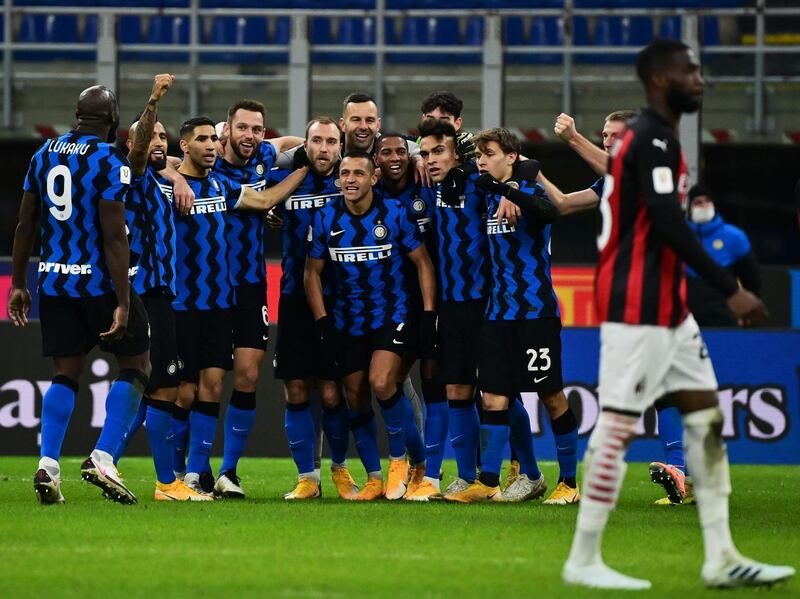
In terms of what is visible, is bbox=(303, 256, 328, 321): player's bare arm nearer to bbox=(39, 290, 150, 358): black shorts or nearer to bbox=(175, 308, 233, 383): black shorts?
bbox=(175, 308, 233, 383): black shorts

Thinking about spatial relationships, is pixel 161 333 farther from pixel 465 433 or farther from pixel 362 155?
pixel 465 433

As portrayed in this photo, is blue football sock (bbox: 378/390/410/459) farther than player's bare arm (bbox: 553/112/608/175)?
Yes

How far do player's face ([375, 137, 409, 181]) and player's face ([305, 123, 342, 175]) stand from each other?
26 centimetres

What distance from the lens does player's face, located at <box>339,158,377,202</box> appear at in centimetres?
832

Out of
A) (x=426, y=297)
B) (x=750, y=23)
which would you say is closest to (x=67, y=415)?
(x=426, y=297)

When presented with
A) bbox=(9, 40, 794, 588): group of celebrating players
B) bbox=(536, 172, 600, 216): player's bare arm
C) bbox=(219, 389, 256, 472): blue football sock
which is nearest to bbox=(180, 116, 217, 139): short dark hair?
bbox=(9, 40, 794, 588): group of celebrating players

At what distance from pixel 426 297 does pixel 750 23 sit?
8436 mm

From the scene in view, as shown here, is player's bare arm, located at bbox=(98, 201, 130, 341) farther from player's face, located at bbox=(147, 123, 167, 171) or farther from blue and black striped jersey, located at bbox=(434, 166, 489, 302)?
blue and black striped jersey, located at bbox=(434, 166, 489, 302)

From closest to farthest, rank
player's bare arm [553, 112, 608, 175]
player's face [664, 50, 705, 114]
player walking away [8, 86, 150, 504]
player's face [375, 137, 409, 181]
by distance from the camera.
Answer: player's face [664, 50, 705, 114], player walking away [8, 86, 150, 504], player's bare arm [553, 112, 608, 175], player's face [375, 137, 409, 181]

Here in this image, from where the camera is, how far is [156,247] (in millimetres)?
8195

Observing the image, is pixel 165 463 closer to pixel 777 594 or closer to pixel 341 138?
pixel 341 138

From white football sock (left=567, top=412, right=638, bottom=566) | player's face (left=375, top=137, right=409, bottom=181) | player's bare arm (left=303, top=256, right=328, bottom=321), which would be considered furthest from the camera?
player's face (left=375, top=137, right=409, bottom=181)

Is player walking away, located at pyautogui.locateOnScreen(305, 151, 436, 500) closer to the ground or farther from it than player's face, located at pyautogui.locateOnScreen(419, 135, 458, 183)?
closer to the ground

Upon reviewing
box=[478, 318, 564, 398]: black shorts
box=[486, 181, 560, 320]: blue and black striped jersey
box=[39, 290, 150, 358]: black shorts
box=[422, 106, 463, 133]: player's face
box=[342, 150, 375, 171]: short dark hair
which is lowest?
box=[478, 318, 564, 398]: black shorts
